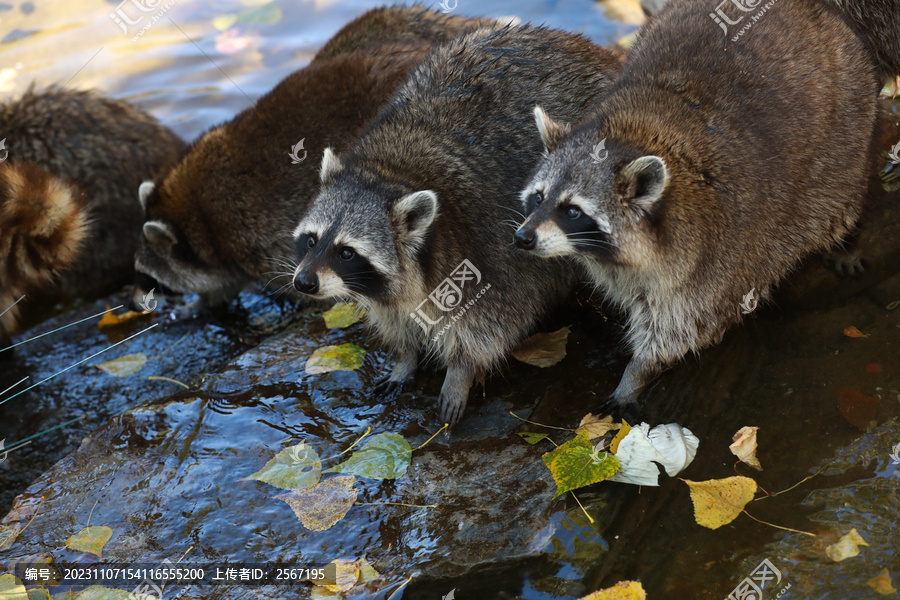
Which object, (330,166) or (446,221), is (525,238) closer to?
(446,221)

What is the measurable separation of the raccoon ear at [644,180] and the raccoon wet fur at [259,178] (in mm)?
2372

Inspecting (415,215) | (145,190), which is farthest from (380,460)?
Result: (145,190)

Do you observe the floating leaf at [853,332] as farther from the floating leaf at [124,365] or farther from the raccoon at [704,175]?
the floating leaf at [124,365]

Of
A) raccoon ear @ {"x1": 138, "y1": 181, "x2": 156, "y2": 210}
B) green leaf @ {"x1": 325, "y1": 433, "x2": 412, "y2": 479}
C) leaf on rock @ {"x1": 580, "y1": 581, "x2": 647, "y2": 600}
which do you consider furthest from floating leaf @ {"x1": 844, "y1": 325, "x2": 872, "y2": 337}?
raccoon ear @ {"x1": 138, "y1": 181, "x2": 156, "y2": 210}

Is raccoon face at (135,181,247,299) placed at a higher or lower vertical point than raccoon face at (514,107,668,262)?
lower

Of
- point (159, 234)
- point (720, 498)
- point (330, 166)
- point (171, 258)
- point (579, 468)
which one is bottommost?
point (720, 498)

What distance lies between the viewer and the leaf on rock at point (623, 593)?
2951 mm

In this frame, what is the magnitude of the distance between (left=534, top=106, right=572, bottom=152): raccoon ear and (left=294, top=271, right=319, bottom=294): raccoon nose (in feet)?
4.37

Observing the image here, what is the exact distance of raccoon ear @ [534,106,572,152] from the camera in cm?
388

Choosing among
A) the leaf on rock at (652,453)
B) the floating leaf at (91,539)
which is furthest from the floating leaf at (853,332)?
the floating leaf at (91,539)

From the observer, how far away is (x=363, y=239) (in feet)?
13.1

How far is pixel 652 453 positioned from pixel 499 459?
28.5 inches

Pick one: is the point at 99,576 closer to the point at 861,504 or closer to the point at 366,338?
the point at 366,338

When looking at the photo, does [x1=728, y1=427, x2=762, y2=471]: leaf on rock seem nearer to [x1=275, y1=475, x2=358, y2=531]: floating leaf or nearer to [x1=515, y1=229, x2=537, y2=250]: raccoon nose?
[x1=515, y1=229, x2=537, y2=250]: raccoon nose
